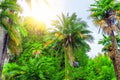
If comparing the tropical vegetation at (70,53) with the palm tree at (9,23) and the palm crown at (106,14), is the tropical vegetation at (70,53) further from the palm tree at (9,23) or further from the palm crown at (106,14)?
the palm tree at (9,23)

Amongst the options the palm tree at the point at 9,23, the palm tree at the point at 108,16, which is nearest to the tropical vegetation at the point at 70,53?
the palm tree at the point at 108,16

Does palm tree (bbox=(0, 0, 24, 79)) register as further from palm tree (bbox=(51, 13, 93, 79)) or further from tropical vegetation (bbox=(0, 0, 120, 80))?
palm tree (bbox=(51, 13, 93, 79))

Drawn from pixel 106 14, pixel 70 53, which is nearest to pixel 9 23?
pixel 106 14

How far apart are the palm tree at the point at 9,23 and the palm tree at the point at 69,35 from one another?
16384 millimetres

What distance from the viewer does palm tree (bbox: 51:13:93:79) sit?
4056 centimetres

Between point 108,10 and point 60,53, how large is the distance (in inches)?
482

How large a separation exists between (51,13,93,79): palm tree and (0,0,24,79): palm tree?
16384 mm

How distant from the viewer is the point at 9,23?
2362cm

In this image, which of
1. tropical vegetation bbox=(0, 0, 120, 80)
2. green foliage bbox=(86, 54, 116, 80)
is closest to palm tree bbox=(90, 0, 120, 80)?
tropical vegetation bbox=(0, 0, 120, 80)

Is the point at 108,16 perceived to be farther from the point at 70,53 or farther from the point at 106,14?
the point at 70,53

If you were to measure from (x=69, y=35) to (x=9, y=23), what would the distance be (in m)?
18.1

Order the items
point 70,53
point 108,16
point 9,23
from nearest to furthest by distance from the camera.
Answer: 1. point 9,23
2. point 108,16
3. point 70,53

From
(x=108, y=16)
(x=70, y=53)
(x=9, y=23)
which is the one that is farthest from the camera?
(x=70, y=53)

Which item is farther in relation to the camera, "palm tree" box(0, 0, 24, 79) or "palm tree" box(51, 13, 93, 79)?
"palm tree" box(51, 13, 93, 79)
